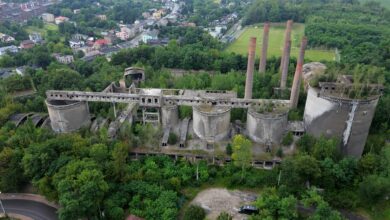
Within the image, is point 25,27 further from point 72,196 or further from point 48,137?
point 72,196

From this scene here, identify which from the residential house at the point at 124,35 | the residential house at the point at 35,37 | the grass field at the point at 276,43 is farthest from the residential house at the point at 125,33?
the grass field at the point at 276,43

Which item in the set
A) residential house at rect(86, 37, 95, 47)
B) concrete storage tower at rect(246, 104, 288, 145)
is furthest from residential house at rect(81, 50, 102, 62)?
concrete storage tower at rect(246, 104, 288, 145)

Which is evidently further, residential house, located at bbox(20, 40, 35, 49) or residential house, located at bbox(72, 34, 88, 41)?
residential house, located at bbox(72, 34, 88, 41)

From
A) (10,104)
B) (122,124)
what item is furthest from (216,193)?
(10,104)

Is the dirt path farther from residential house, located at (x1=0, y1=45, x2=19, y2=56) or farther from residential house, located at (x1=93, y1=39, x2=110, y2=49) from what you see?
residential house, located at (x1=0, y1=45, x2=19, y2=56)

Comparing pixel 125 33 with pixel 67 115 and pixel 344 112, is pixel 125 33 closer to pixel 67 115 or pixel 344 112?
pixel 67 115

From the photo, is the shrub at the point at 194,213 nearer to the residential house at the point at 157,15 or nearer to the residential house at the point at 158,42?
the residential house at the point at 158,42

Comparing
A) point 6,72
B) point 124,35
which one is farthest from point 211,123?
point 124,35
